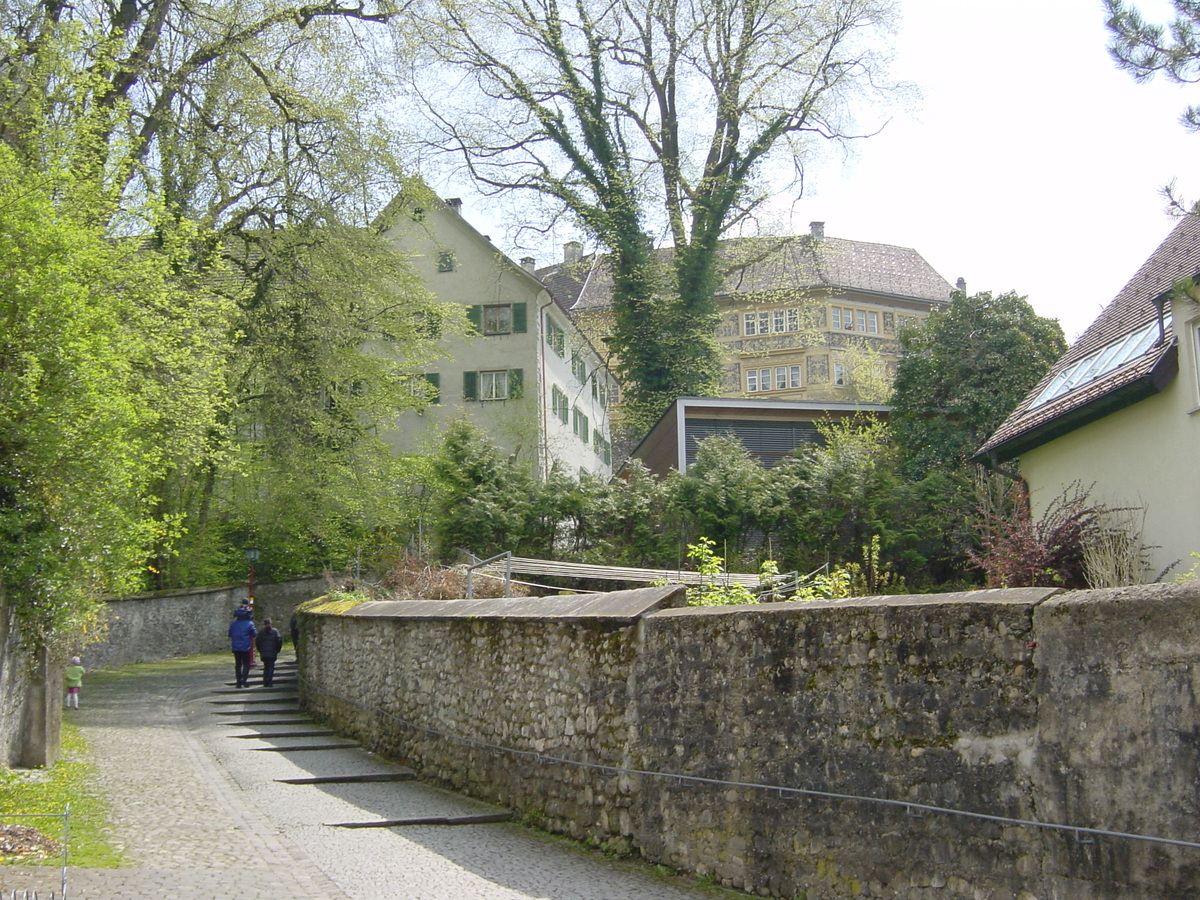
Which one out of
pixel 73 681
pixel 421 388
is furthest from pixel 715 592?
pixel 421 388

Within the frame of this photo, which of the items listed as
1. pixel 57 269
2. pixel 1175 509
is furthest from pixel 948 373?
pixel 57 269

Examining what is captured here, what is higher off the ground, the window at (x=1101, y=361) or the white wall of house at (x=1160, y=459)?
the window at (x=1101, y=361)

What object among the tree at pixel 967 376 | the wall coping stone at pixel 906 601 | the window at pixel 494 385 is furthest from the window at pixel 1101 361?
the window at pixel 494 385

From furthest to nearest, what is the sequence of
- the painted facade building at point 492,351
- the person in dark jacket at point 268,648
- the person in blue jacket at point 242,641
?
the painted facade building at point 492,351
the person in dark jacket at point 268,648
the person in blue jacket at point 242,641

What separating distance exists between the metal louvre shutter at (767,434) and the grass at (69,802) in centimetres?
1794

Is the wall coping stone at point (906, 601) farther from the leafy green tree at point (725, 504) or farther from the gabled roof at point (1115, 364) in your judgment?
the leafy green tree at point (725, 504)

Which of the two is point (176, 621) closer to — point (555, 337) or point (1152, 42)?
point (555, 337)

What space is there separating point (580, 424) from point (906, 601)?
132 ft

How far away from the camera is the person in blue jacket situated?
21531 mm

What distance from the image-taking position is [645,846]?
9203 mm

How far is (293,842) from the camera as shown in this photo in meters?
9.60

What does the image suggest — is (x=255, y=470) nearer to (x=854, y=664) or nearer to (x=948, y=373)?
(x=948, y=373)

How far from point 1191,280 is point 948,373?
19590 mm

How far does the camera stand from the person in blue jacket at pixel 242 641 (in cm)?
2153
